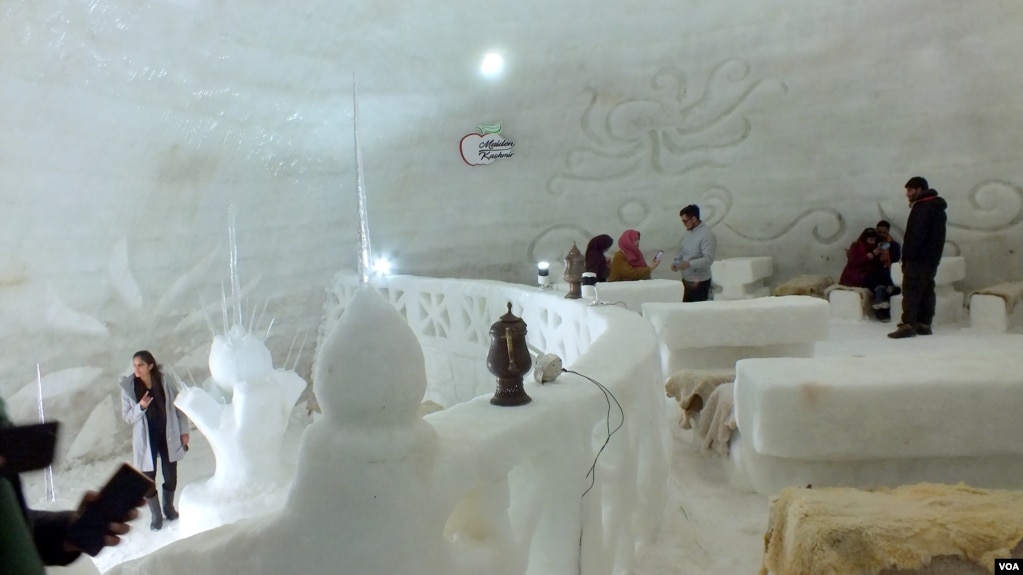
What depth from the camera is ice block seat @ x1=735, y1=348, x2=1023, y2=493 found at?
2.58 m

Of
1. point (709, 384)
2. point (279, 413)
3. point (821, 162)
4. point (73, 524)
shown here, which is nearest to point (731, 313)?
point (709, 384)

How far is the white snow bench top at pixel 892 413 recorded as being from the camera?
8.43 ft

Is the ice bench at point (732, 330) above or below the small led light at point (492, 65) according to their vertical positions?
below

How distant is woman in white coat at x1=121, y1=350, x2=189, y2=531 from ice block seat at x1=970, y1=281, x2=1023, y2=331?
7247 millimetres

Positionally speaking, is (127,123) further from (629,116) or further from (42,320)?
(629,116)

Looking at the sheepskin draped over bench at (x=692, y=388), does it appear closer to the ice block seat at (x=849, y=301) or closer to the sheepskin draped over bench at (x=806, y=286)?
the ice block seat at (x=849, y=301)

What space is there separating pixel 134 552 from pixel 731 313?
497 centimetres

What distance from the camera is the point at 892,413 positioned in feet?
8.63

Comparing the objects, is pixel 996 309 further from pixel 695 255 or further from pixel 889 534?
pixel 889 534

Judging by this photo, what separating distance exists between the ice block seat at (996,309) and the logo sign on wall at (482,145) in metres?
5.51

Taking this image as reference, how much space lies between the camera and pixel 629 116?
28.7 feet

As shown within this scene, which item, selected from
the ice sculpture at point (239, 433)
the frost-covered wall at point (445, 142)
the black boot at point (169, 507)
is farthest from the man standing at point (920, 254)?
the black boot at point (169, 507)

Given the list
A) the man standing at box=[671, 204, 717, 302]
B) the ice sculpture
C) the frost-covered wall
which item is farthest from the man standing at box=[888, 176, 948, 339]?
the ice sculpture

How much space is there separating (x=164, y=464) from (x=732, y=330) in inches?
178
